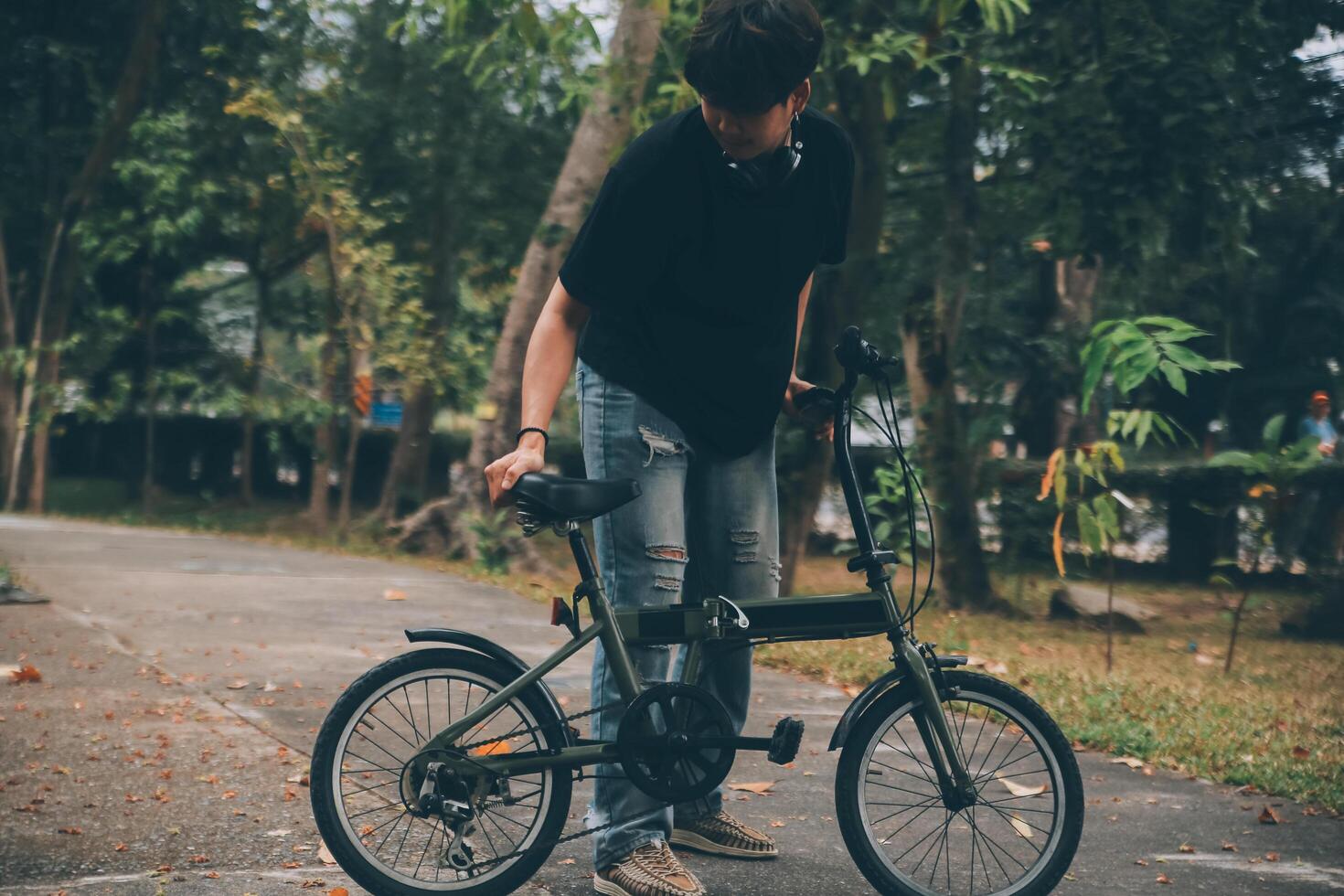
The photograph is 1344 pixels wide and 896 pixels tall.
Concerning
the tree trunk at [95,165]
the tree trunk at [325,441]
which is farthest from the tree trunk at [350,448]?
the tree trunk at [95,165]

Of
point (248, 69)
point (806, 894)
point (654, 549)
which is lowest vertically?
point (806, 894)

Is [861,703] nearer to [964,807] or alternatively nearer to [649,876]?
[964,807]

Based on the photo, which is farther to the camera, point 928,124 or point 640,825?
point 928,124

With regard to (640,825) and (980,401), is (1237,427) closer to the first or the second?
→ (980,401)

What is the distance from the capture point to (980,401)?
13406mm

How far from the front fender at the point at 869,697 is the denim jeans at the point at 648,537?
296mm

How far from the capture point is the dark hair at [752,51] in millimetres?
2924

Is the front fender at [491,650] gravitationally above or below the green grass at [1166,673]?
above

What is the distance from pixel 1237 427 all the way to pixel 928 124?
25.7 feet

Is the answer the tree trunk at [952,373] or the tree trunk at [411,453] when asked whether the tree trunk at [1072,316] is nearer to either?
the tree trunk at [952,373]

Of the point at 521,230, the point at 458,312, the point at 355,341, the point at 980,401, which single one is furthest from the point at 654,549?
the point at 458,312

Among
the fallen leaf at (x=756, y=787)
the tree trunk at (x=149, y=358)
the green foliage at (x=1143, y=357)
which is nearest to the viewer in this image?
the fallen leaf at (x=756, y=787)

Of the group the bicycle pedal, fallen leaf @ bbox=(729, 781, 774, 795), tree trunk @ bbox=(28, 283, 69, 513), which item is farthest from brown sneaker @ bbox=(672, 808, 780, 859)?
tree trunk @ bbox=(28, 283, 69, 513)

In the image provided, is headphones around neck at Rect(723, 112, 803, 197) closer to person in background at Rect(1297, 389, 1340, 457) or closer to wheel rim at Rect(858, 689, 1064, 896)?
wheel rim at Rect(858, 689, 1064, 896)
